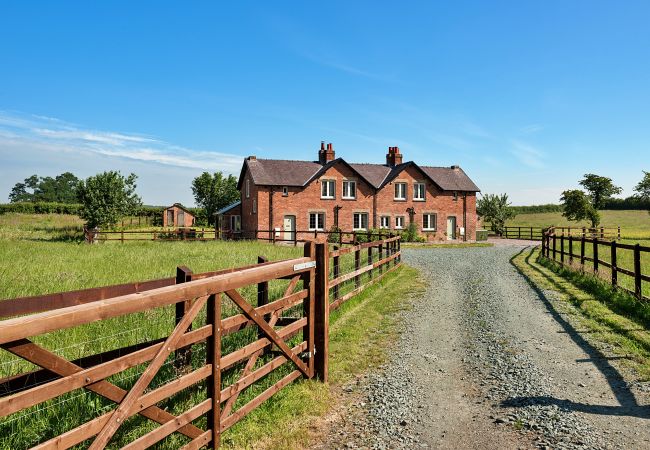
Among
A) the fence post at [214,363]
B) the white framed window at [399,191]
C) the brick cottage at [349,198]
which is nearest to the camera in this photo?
the fence post at [214,363]

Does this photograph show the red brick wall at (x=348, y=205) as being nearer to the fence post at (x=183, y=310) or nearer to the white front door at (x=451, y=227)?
the white front door at (x=451, y=227)

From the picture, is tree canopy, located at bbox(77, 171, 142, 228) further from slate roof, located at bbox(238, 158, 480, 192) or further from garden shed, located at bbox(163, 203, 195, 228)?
garden shed, located at bbox(163, 203, 195, 228)

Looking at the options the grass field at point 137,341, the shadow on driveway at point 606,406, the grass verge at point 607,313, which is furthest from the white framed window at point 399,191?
the shadow on driveway at point 606,406

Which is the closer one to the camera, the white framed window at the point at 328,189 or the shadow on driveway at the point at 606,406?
the shadow on driveway at the point at 606,406

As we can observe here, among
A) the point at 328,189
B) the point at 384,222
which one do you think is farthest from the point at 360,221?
the point at 328,189

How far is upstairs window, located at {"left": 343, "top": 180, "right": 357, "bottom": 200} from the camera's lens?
130ft

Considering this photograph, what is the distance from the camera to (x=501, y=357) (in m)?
7.10

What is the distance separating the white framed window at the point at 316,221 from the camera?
38.6m

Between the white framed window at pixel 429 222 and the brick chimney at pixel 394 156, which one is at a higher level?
the brick chimney at pixel 394 156

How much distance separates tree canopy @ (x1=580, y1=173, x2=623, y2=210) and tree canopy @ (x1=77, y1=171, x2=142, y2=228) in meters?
76.9

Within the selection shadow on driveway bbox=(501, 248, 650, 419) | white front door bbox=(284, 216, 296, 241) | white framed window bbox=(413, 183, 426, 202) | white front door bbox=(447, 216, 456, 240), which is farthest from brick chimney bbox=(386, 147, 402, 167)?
shadow on driveway bbox=(501, 248, 650, 419)

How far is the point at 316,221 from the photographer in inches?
1521

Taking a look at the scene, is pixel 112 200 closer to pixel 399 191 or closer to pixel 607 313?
pixel 399 191

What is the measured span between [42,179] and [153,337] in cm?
18038
